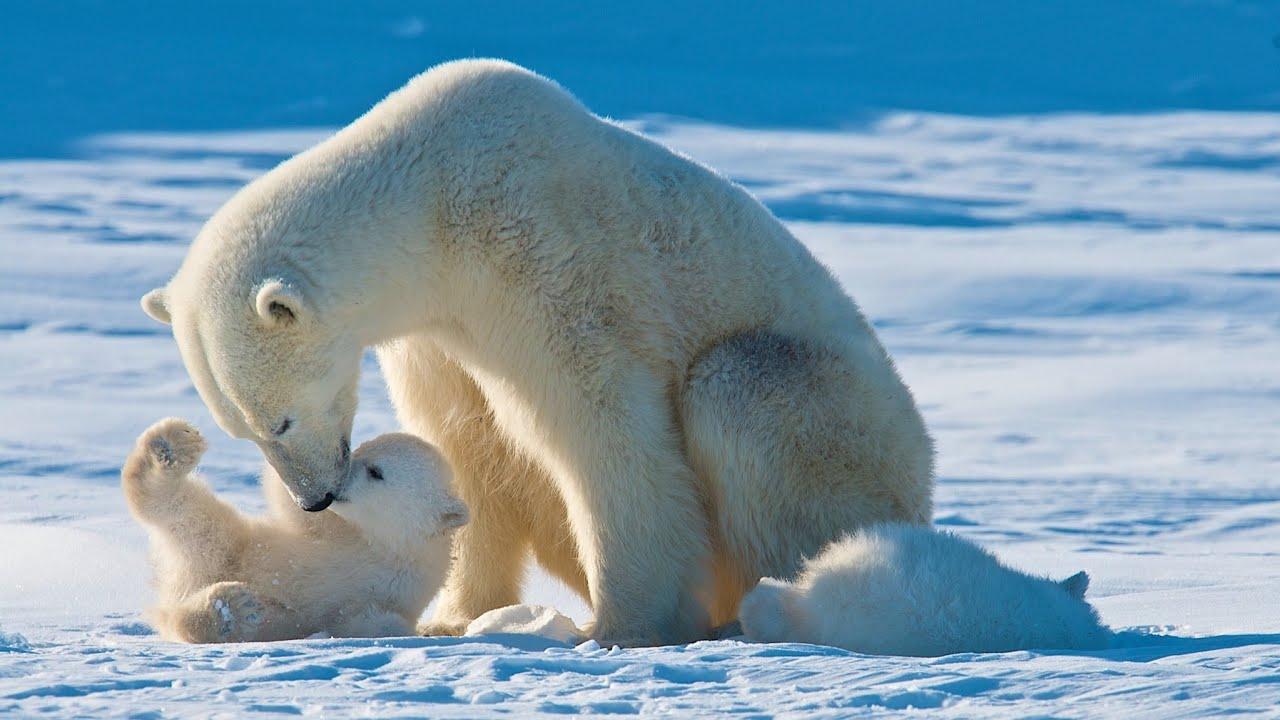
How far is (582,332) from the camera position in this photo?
4430 millimetres

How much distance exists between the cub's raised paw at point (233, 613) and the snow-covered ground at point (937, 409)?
22 centimetres

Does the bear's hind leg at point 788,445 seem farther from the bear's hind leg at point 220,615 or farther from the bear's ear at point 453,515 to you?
the bear's hind leg at point 220,615

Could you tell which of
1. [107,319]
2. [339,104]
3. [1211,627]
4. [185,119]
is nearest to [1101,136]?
[339,104]

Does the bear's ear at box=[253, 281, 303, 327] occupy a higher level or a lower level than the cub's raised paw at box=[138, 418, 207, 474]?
higher

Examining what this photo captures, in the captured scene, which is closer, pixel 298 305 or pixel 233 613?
pixel 298 305

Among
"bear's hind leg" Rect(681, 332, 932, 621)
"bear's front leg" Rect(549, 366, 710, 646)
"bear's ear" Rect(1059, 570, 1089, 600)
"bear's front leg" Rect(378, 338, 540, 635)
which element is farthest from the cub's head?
"bear's ear" Rect(1059, 570, 1089, 600)

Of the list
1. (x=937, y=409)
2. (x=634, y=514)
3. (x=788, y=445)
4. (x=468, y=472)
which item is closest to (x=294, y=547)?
(x=468, y=472)

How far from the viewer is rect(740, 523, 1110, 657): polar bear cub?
4.11 metres

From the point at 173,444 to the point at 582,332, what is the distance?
43.3 inches

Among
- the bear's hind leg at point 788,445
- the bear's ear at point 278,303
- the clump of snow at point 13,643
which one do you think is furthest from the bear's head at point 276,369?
the bear's hind leg at point 788,445

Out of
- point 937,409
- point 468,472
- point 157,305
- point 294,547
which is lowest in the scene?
point 294,547

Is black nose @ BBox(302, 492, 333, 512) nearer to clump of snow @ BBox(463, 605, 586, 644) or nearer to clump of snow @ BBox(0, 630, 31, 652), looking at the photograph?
clump of snow @ BBox(463, 605, 586, 644)

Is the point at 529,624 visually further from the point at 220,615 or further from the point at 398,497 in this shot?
the point at 220,615

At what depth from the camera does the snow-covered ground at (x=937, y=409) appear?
11.3ft
